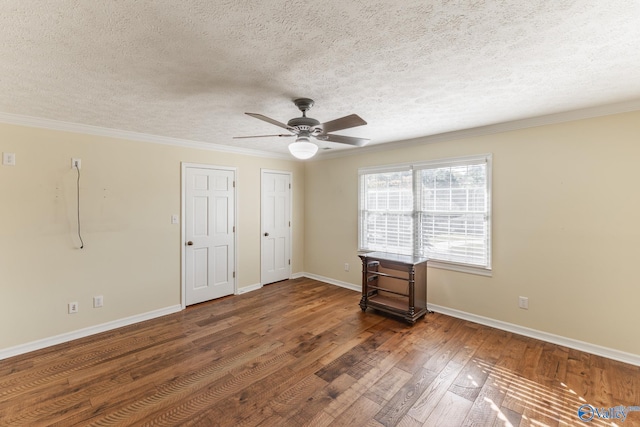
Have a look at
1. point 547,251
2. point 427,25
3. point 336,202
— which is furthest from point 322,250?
point 427,25

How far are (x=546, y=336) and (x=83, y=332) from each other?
17.0ft

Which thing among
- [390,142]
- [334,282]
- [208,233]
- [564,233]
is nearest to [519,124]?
[564,233]

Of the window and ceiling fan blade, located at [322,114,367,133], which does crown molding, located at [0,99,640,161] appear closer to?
the window

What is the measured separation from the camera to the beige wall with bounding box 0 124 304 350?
284 centimetres

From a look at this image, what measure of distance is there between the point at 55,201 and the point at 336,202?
3775 mm

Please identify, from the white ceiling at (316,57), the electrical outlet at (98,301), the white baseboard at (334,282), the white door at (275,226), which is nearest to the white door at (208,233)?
the white door at (275,226)

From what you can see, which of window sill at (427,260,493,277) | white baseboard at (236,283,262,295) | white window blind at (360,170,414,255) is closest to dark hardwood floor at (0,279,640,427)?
window sill at (427,260,493,277)

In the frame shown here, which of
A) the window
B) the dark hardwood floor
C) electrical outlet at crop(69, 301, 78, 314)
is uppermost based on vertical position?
the window

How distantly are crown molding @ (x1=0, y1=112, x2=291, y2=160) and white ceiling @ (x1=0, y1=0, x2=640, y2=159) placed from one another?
0.39 ft

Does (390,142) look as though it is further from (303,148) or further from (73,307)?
(73,307)

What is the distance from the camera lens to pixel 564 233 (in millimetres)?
2904

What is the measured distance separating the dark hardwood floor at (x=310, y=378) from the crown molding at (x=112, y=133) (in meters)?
2.36

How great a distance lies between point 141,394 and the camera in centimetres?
220

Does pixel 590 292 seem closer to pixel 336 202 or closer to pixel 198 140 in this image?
pixel 336 202
